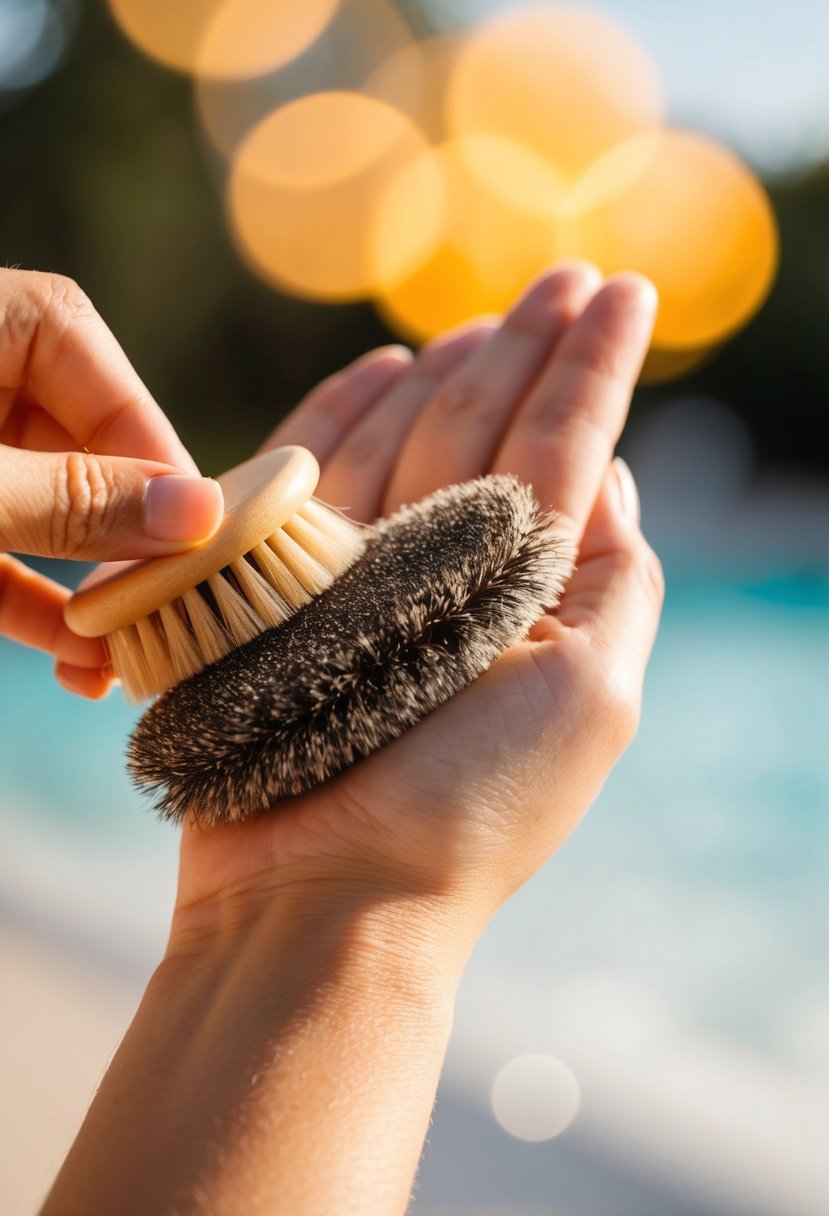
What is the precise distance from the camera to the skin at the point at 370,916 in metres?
0.71

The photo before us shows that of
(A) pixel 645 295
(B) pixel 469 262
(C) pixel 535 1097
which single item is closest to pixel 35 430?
(A) pixel 645 295

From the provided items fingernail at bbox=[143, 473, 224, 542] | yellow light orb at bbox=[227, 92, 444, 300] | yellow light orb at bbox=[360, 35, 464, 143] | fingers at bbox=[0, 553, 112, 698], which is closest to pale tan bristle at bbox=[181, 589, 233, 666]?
fingernail at bbox=[143, 473, 224, 542]

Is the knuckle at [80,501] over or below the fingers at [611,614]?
over

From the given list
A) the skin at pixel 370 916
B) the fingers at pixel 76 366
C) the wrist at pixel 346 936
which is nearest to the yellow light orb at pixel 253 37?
the skin at pixel 370 916

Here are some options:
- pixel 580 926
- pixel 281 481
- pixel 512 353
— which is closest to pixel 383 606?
pixel 281 481

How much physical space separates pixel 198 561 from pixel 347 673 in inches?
8.1

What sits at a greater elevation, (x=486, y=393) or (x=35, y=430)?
(x=35, y=430)

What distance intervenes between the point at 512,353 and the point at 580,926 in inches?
74.3

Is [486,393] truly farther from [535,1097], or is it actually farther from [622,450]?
[622,450]

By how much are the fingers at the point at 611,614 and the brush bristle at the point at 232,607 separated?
0.93 feet

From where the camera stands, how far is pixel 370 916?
0.89 m

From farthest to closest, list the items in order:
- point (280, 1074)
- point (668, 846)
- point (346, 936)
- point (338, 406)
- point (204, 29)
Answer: point (204, 29)
point (668, 846)
point (338, 406)
point (346, 936)
point (280, 1074)

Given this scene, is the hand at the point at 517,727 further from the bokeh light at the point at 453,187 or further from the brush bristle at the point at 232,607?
the bokeh light at the point at 453,187

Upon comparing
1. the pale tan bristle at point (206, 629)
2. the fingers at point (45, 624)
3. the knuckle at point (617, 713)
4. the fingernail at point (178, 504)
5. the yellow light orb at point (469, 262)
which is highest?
the fingernail at point (178, 504)
